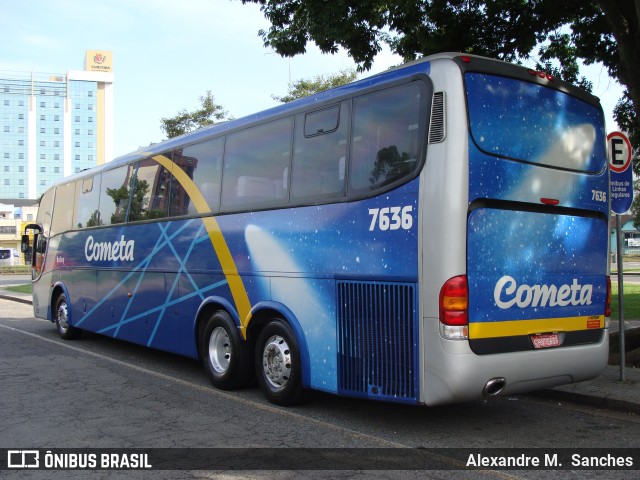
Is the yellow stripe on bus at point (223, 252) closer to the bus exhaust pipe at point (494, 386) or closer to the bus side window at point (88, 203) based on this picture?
the bus exhaust pipe at point (494, 386)

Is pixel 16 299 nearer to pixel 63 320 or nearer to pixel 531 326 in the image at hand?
pixel 63 320

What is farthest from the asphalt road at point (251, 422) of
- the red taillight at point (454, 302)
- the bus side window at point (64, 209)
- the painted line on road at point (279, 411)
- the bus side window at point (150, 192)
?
the bus side window at point (64, 209)

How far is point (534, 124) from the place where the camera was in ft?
19.4

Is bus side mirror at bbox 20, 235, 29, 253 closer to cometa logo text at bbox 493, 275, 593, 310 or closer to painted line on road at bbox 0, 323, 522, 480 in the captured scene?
painted line on road at bbox 0, 323, 522, 480

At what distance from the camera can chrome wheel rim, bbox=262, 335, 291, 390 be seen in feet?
22.2

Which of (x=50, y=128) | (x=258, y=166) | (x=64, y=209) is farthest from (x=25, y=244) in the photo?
(x=50, y=128)

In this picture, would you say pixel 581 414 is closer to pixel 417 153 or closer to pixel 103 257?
pixel 417 153

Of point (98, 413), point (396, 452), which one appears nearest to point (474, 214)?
point (396, 452)

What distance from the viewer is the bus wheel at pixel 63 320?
12.5 metres

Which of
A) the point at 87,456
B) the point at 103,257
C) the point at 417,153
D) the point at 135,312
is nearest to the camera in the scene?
the point at 87,456

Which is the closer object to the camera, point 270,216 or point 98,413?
point 98,413

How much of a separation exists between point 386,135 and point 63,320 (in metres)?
9.40

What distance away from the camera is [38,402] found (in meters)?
7.00

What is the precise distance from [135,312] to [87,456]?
496 cm
